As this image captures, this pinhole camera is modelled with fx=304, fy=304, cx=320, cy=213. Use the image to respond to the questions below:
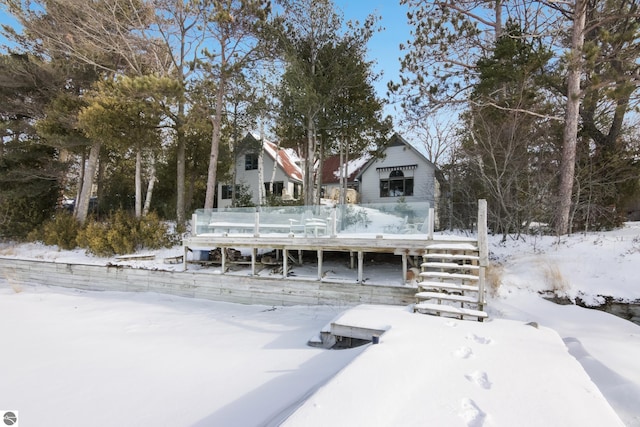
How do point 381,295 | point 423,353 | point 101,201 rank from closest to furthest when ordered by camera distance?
point 423,353
point 381,295
point 101,201

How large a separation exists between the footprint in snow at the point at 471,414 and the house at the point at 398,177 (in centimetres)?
1390

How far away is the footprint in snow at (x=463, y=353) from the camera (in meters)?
3.23

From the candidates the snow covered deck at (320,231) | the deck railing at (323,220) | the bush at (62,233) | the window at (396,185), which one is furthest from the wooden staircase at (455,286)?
the bush at (62,233)

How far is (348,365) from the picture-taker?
289cm

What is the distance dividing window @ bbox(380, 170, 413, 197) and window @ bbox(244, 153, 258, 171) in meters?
8.37

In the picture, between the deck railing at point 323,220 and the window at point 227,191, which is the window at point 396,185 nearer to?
the deck railing at point 323,220

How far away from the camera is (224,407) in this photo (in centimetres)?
282

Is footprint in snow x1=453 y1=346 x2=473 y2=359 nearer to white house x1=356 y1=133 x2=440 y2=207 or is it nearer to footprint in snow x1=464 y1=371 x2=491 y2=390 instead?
footprint in snow x1=464 y1=371 x2=491 y2=390

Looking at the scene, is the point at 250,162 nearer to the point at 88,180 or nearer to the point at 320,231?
the point at 88,180

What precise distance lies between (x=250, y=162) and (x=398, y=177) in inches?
380

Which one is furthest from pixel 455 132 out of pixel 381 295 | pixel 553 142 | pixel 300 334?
pixel 300 334

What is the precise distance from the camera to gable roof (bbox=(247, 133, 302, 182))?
20.0m

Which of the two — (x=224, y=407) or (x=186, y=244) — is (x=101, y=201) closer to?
(x=186, y=244)

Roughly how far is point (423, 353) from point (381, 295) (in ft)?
11.6
